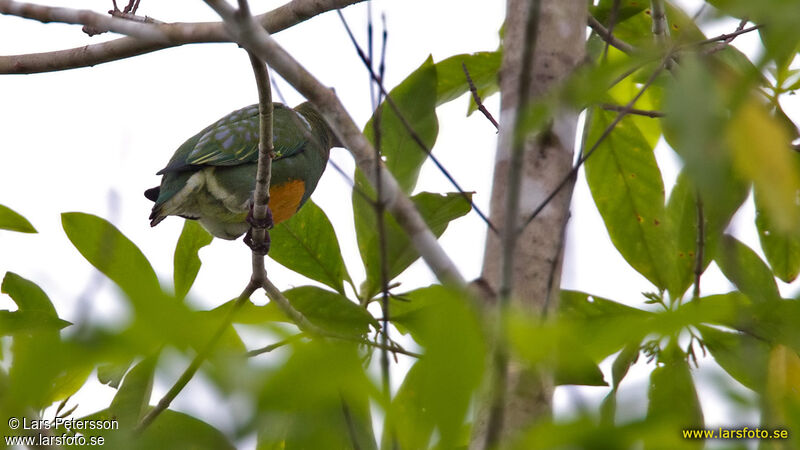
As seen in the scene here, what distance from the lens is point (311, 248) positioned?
3.17 m

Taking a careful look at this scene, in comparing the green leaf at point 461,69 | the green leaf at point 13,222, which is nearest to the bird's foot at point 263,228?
the green leaf at point 461,69

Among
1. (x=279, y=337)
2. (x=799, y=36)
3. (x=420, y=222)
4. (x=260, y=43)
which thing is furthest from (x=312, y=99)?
(x=799, y=36)

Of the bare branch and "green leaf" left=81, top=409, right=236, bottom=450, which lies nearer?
"green leaf" left=81, top=409, right=236, bottom=450

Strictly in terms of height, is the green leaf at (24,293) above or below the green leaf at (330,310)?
above

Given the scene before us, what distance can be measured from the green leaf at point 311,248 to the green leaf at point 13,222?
3.35 feet

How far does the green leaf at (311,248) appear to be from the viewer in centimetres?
311

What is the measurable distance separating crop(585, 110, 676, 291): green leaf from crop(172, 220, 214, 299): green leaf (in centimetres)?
154

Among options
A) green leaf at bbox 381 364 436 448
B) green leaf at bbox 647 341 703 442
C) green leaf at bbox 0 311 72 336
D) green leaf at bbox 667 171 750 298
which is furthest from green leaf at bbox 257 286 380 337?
green leaf at bbox 381 364 436 448

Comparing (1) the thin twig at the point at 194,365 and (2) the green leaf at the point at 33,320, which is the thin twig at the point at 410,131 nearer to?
(1) the thin twig at the point at 194,365

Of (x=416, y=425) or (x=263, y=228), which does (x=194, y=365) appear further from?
(x=263, y=228)

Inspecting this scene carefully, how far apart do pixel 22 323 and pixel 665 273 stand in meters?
2.05

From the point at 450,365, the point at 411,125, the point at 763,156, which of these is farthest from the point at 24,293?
the point at 763,156

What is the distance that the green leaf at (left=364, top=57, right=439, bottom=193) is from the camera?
2.64 metres

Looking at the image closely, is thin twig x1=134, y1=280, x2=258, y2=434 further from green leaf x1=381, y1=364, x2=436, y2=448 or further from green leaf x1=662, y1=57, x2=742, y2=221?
green leaf x1=662, y1=57, x2=742, y2=221
